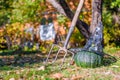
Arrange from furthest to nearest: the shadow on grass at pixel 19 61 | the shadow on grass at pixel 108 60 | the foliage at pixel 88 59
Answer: the shadow on grass at pixel 19 61, the shadow on grass at pixel 108 60, the foliage at pixel 88 59

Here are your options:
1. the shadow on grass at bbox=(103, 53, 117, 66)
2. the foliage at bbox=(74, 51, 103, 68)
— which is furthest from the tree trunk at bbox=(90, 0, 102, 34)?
the foliage at bbox=(74, 51, 103, 68)

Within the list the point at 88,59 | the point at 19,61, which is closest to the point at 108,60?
the point at 88,59

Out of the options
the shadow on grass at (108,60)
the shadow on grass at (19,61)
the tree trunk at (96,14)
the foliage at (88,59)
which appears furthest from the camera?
the tree trunk at (96,14)

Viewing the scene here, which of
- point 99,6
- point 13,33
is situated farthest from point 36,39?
point 99,6

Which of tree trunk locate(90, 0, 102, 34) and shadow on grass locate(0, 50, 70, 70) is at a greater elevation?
tree trunk locate(90, 0, 102, 34)

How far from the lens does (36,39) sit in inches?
741

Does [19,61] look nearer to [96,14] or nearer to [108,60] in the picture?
[96,14]

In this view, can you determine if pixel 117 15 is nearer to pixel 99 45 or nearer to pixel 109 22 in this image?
pixel 109 22

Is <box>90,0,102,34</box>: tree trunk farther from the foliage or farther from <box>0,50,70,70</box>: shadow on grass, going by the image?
the foliage

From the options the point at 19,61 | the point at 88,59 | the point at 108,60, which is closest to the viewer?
the point at 88,59

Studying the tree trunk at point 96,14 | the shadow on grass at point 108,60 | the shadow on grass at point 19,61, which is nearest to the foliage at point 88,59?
the shadow on grass at point 108,60

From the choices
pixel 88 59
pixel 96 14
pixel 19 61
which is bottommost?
pixel 19 61

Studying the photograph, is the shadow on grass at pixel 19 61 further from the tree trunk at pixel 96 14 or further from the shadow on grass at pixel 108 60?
the shadow on grass at pixel 108 60

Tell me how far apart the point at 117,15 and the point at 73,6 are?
1.99 metres
